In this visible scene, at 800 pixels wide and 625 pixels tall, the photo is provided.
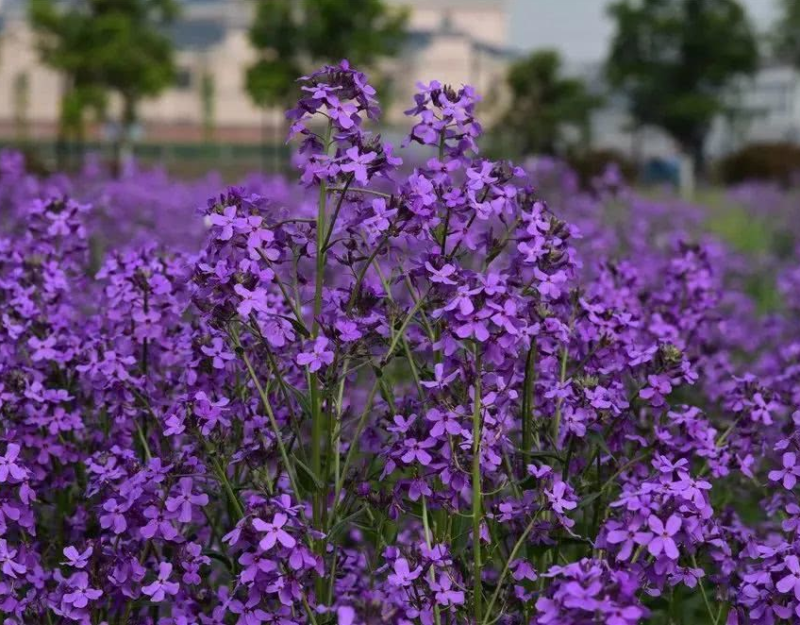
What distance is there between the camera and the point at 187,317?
3732 millimetres

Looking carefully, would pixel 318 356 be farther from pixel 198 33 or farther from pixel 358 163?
pixel 198 33

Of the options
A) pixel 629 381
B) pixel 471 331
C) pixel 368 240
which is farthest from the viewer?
pixel 629 381

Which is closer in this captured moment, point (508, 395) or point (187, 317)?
point (508, 395)

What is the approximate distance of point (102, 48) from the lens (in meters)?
32.4

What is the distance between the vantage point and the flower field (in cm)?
237

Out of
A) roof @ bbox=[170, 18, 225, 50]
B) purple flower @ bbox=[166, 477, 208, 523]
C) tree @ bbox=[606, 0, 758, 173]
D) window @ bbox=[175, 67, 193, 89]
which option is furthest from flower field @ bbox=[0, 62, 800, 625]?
roof @ bbox=[170, 18, 225, 50]

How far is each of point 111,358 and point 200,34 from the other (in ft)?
195

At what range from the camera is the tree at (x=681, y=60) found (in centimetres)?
5169

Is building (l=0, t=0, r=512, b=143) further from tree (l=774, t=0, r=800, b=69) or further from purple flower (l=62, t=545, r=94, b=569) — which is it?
purple flower (l=62, t=545, r=94, b=569)

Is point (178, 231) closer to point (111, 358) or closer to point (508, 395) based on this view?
point (111, 358)

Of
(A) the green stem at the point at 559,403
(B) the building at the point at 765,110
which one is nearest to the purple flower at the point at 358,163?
(A) the green stem at the point at 559,403

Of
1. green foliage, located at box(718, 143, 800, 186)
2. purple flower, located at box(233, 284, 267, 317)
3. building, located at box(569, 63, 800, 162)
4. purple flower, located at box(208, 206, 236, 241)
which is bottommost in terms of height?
building, located at box(569, 63, 800, 162)

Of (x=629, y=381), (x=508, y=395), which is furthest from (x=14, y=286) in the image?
(x=629, y=381)

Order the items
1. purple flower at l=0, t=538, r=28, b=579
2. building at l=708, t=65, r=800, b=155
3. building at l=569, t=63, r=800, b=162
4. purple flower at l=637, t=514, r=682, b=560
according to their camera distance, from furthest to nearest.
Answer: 1. building at l=708, t=65, r=800, b=155
2. building at l=569, t=63, r=800, b=162
3. purple flower at l=0, t=538, r=28, b=579
4. purple flower at l=637, t=514, r=682, b=560
